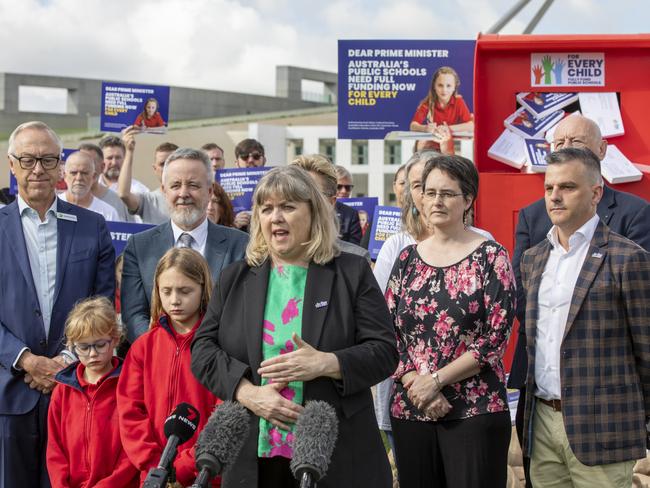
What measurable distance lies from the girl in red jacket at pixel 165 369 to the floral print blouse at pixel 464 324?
3.41 ft

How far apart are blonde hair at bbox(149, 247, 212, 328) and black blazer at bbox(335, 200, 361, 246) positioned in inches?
124

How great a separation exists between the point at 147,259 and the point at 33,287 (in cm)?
63

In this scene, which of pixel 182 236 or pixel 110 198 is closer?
pixel 182 236

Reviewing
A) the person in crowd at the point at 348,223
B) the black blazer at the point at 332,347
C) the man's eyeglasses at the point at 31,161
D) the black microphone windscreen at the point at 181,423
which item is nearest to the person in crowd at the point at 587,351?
the black blazer at the point at 332,347

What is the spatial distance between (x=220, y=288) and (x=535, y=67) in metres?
3.94

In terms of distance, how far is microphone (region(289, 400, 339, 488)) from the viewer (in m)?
2.88

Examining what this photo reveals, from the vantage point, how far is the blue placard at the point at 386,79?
848 centimetres

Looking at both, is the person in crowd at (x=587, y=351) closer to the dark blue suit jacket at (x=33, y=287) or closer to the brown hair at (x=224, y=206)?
the dark blue suit jacket at (x=33, y=287)

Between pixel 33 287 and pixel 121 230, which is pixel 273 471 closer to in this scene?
pixel 33 287

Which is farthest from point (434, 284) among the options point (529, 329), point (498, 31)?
point (498, 31)

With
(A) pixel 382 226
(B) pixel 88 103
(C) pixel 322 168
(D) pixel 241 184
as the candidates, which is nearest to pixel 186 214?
(C) pixel 322 168

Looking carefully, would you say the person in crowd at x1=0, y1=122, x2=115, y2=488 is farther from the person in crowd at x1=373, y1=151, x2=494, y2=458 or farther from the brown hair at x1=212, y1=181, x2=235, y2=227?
the brown hair at x1=212, y1=181, x2=235, y2=227

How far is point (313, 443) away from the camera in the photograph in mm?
3012

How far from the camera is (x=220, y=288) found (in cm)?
385
